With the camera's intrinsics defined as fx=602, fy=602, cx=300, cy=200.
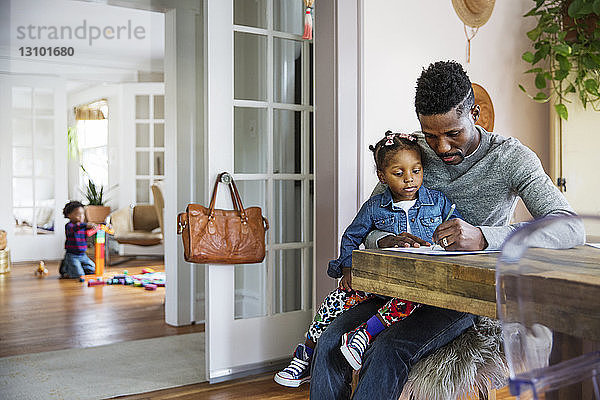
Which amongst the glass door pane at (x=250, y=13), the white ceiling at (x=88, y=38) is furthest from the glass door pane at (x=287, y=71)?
the white ceiling at (x=88, y=38)

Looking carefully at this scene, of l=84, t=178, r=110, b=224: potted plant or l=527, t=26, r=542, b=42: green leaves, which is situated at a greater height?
l=527, t=26, r=542, b=42: green leaves

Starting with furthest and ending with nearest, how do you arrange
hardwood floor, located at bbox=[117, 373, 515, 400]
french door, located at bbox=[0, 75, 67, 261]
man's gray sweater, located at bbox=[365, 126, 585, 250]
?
french door, located at bbox=[0, 75, 67, 261] < hardwood floor, located at bbox=[117, 373, 515, 400] < man's gray sweater, located at bbox=[365, 126, 585, 250]

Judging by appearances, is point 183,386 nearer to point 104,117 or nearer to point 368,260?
point 368,260

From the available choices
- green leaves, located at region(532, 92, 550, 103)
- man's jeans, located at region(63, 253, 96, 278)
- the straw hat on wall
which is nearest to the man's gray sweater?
the straw hat on wall

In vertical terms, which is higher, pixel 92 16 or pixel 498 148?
pixel 92 16

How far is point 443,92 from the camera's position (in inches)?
73.7

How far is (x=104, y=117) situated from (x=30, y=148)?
1156 mm

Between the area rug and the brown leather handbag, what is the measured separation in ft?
2.11

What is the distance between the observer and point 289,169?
3.03 meters

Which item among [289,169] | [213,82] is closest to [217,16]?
[213,82]

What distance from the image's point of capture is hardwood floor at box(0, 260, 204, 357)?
12.0ft

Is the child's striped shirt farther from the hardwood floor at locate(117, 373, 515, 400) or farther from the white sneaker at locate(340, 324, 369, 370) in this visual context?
the white sneaker at locate(340, 324, 369, 370)

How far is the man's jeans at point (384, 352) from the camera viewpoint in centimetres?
162

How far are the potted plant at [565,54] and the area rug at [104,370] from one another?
2.28m
